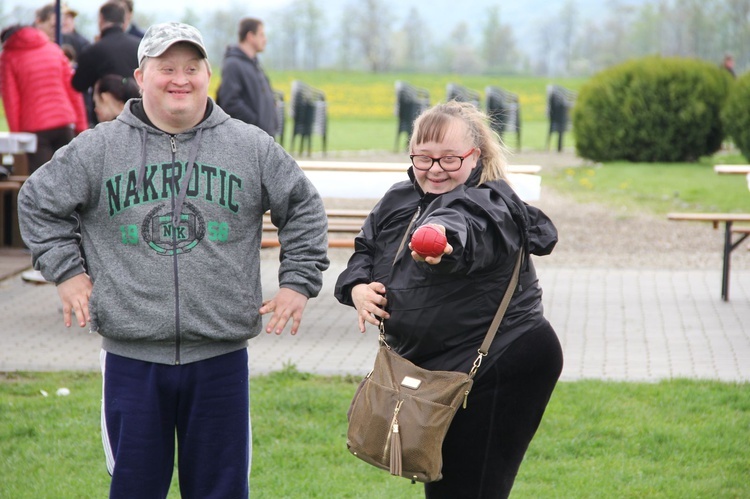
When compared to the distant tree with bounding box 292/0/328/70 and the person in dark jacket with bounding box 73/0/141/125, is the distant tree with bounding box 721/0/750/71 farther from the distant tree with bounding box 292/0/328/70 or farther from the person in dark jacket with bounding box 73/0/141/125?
the person in dark jacket with bounding box 73/0/141/125

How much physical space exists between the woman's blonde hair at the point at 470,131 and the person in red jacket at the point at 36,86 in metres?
7.32

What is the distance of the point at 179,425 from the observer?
3338mm

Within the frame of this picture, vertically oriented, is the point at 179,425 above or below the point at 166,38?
below

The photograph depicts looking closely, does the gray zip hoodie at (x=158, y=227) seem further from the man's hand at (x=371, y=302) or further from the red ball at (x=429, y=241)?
the red ball at (x=429, y=241)

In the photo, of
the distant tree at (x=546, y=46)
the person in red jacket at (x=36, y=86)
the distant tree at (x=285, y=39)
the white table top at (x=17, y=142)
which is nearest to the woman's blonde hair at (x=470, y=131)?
the white table top at (x=17, y=142)

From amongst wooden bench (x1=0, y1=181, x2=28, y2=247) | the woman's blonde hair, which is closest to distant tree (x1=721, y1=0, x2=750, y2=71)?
wooden bench (x1=0, y1=181, x2=28, y2=247)

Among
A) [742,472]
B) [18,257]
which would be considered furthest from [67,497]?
[18,257]

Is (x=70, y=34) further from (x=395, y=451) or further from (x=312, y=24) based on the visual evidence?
(x=312, y=24)

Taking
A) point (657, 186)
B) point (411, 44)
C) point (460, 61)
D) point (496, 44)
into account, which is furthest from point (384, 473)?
point (460, 61)

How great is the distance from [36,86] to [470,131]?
7633 mm

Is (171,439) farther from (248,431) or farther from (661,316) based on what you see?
(661,316)

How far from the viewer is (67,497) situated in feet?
15.0

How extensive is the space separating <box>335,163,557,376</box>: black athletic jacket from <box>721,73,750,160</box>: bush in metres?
16.3

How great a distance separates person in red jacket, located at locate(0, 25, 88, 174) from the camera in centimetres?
995
